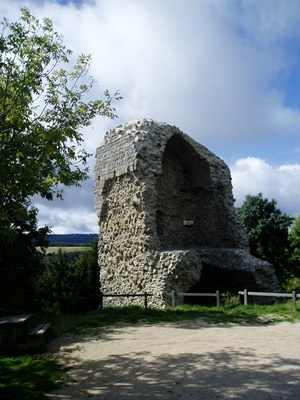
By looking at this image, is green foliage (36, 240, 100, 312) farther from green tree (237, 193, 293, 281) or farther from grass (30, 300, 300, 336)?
grass (30, 300, 300, 336)

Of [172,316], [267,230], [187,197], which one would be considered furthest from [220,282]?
[267,230]

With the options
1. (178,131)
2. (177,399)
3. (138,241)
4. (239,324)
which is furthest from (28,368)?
(178,131)

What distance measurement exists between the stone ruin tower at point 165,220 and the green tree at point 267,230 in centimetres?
772

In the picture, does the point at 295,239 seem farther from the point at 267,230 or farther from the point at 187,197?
the point at 187,197

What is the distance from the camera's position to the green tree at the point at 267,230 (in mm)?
24734

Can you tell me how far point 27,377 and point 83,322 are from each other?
4.84 metres

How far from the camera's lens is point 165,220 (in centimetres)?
1703

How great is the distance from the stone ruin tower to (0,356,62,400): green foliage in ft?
24.1

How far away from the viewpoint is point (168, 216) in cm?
1723

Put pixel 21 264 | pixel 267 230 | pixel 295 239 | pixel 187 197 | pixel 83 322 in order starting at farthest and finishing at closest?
pixel 267 230 < pixel 295 239 < pixel 187 197 < pixel 21 264 < pixel 83 322

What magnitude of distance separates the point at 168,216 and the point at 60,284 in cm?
1038

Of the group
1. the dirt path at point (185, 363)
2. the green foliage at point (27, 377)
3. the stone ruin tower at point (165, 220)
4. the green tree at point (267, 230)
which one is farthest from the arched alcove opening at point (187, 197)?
the green foliage at point (27, 377)

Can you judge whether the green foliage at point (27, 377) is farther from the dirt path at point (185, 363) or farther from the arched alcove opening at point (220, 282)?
the arched alcove opening at point (220, 282)

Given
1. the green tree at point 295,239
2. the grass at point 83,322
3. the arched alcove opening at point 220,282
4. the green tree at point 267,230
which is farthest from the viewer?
the green tree at point 267,230
